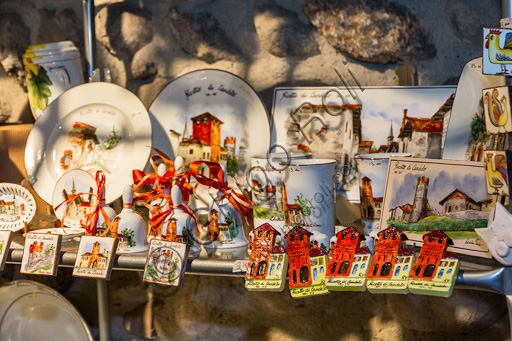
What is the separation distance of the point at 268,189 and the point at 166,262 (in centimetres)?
21

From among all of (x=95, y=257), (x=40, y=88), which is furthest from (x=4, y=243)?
(x=40, y=88)

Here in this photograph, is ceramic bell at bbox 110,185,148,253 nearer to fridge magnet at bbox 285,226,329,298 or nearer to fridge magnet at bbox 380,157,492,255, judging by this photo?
fridge magnet at bbox 285,226,329,298

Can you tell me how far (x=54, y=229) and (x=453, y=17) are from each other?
35.0 inches

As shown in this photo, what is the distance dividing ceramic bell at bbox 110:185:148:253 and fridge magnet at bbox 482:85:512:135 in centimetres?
58

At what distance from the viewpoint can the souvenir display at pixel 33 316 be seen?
1279mm

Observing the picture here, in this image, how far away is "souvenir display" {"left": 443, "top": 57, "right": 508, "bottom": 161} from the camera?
104 cm

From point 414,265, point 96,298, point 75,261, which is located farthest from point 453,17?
point 96,298

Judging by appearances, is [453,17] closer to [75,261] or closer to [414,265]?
[414,265]

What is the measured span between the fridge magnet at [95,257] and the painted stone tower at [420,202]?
474 mm

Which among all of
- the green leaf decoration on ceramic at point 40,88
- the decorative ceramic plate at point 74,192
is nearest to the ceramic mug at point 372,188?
the decorative ceramic plate at point 74,192

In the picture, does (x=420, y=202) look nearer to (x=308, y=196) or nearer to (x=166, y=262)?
(x=308, y=196)

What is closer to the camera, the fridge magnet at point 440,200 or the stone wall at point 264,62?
the fridge magnet at point 440,200

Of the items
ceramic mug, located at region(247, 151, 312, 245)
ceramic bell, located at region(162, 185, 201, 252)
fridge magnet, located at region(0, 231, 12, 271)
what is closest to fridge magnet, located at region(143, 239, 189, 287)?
ceramic bell, located at region(162, 185, 201, 252)

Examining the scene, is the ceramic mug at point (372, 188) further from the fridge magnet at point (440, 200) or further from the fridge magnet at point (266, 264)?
the fridge magnet at point (266, 264)
